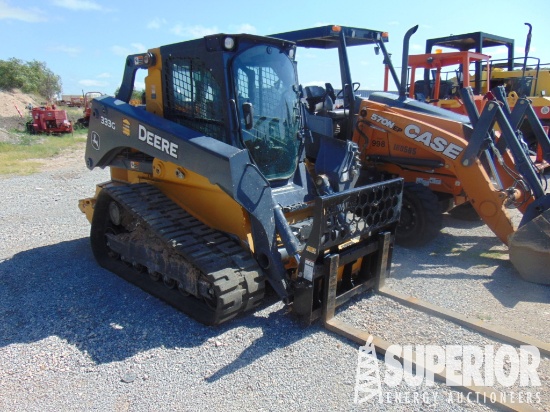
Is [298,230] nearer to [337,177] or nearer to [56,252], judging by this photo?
[337,177]

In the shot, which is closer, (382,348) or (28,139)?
(382,348)

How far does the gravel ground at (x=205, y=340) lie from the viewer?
9.05 feet

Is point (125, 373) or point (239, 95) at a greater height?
point (239, 95)

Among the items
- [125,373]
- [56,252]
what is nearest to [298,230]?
[125,373]

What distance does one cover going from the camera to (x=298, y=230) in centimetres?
393

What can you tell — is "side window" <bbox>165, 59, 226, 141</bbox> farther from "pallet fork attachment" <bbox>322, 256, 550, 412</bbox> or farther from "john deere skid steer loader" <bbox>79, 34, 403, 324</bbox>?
Answer: "pallet fork attachment" <bbox>322, 256, 550, 412</bbox>

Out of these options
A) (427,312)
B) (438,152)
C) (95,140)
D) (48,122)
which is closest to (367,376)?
(427,312)

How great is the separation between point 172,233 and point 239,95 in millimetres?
1320

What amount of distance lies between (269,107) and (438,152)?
7.61 ft

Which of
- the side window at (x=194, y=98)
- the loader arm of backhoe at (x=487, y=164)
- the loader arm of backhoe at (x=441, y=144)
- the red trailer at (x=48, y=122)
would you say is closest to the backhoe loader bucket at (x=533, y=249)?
the loader arm of backhoe at (x=487, y=164)

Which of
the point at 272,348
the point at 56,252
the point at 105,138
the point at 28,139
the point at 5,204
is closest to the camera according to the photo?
the point at 272,348

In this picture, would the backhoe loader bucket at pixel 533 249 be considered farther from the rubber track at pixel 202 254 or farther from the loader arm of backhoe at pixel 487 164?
the rubber track at pixel 202 254

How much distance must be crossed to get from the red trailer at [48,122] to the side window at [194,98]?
18.6 meters

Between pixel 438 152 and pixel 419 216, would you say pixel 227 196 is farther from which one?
pixel 438 152
